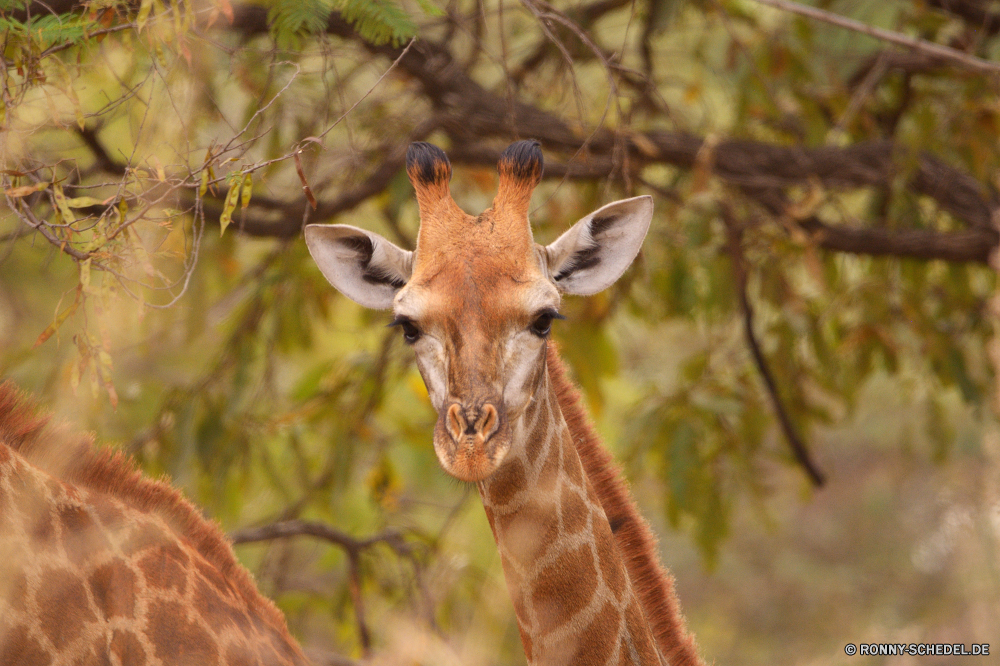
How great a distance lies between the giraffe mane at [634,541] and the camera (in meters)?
3.54

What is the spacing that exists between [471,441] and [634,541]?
1194mm

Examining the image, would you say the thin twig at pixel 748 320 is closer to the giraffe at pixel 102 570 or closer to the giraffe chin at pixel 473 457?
the giraffe chin at pixel 473 457

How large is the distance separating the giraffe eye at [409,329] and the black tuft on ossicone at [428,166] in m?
0.58

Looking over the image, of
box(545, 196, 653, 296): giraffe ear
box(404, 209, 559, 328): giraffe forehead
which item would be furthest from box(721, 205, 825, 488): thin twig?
box(404, 209, 559, 328): giraffe forehead

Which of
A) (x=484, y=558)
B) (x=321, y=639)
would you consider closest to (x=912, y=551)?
(x=484, y=558)

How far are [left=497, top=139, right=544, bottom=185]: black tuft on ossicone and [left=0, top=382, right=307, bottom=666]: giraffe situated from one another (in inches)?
70.1

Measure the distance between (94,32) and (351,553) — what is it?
343cm

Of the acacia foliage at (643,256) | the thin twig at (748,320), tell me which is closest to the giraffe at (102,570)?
the acacia foliage at (643,256)

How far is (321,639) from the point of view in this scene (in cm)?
1473

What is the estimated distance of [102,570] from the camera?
2.90m

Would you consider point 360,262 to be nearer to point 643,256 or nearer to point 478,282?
point 478,282

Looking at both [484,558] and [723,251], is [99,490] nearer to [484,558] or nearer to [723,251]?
[723,251]

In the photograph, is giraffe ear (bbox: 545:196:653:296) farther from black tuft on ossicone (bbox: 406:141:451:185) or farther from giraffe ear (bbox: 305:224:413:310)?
giraffe ear (bbox: 305:224:413:310)

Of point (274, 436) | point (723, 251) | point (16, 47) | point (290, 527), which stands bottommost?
point (274, 436)
